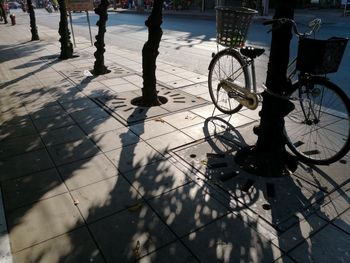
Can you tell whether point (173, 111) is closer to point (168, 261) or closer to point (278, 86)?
point (278, 86)

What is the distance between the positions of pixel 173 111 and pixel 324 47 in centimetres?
309

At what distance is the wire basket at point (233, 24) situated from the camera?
4.80 m

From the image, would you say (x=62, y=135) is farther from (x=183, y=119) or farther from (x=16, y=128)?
(x=183, y=119)

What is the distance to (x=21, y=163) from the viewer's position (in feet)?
14.4

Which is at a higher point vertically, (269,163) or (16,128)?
(269,163)

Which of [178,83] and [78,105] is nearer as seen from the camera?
[78,105]

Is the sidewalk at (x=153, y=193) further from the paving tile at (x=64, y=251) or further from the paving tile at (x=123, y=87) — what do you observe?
the paving tile at (x=123, y=87)

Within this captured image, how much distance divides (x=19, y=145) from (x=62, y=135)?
0.62m

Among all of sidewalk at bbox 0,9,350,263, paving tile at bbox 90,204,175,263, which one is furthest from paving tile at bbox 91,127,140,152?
paving tile at bbox 90,204,175,263

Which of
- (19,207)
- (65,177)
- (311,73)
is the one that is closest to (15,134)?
(65,177)

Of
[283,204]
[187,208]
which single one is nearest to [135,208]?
[187,208]

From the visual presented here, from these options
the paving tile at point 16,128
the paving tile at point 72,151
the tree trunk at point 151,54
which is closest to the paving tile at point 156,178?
the paving tile at point 72,151

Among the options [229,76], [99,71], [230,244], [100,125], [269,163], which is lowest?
[99,71]

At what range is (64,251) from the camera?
9.57 ft
